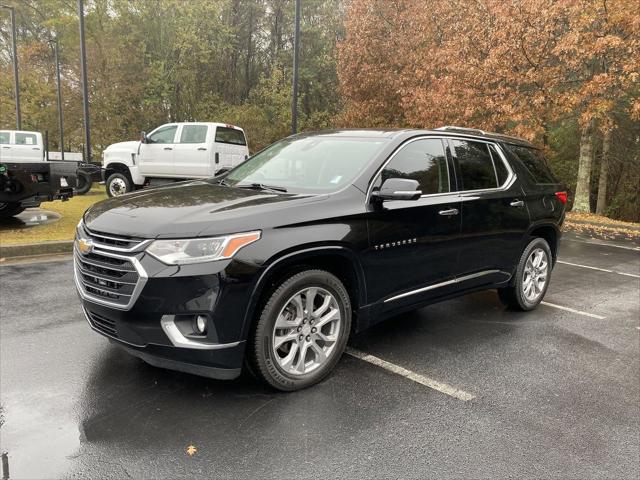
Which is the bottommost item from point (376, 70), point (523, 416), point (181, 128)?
point (523, 416)

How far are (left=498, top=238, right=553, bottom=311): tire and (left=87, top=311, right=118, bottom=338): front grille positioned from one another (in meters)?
3.86

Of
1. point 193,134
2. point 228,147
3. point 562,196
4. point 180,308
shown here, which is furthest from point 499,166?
point 193,134

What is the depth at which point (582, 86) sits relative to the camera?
1456 cm

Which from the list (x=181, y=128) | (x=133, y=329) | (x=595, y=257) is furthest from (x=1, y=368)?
(x=181, y=128)

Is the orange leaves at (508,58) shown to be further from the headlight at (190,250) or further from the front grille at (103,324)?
the front grille at (103,324)

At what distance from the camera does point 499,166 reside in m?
5.14

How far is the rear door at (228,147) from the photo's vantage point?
14.0m

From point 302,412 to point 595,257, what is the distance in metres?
7.83

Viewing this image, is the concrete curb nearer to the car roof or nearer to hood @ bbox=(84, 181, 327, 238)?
hood @ bbox=(84, 181, 327, 238)

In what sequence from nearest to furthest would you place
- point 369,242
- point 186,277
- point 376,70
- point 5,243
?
point 186,277 < point 369,242 < point 5,243 < point 376,70

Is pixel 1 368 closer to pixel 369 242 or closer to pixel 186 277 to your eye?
pixel 186 277

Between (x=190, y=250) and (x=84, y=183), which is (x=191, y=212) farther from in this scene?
(x=84, y=183)

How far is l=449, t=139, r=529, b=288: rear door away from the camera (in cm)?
465

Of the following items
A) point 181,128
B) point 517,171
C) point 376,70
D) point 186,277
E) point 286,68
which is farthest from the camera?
point 286,68
